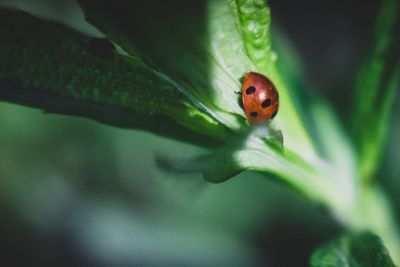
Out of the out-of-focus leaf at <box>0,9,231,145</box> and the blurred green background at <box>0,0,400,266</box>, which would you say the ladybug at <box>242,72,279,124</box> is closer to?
the out-of-focus leaf at <box>0,9,231,145</box>

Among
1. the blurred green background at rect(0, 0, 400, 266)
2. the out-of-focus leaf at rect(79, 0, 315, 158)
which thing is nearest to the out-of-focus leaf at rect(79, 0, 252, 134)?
the out-of-focus leaf at rect(79, 0, 315, 158)

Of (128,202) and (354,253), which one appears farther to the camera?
(128,202)

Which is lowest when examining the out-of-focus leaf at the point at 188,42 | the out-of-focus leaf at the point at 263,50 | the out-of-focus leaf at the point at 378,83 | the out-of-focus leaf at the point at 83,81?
the out-of-focus leaf at the point at 83,81

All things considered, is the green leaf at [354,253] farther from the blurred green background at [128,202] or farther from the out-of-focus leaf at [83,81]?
the blurred green background at [128,202]

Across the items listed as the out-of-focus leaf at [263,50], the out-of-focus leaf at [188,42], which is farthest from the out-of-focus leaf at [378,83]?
the out-of-focus leaf at [188,42]

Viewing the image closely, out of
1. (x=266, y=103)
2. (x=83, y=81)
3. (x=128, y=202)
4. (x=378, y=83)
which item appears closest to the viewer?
(x=83, y=81)

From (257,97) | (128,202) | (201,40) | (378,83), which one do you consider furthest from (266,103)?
(128,202)

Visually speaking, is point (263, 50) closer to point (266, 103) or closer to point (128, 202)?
point (266, 103)
